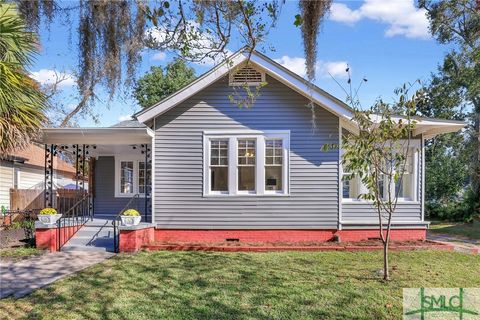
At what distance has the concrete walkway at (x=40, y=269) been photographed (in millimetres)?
5883

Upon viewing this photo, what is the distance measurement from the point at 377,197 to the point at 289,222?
4.04 m

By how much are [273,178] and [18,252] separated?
6.49 m

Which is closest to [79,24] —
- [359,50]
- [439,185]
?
[359,50]

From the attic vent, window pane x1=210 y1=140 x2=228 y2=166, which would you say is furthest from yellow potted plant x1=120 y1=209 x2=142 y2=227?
the attic vent

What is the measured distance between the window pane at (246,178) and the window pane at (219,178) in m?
0.39

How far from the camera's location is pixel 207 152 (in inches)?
392

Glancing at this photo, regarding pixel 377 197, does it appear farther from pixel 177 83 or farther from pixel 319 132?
pixel 177 83

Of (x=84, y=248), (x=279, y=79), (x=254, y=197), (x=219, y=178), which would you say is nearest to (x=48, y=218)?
(x=84, y=248)

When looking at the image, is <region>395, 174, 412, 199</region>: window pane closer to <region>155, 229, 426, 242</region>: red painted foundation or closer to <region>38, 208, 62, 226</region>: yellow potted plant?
<region>155, 229, 426, 242</region>: red painted foundation

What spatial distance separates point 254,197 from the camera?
32.5ft

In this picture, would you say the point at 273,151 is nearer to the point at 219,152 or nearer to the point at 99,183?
the point at 219,152

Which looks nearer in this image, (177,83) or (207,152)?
(207,152)

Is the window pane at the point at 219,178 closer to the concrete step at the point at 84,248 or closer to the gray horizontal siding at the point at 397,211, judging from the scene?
the concrete step at the point at 84,248

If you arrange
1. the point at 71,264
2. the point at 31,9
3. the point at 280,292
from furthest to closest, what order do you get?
the point at 71,264
the point at 280,292
the point at 31,9
